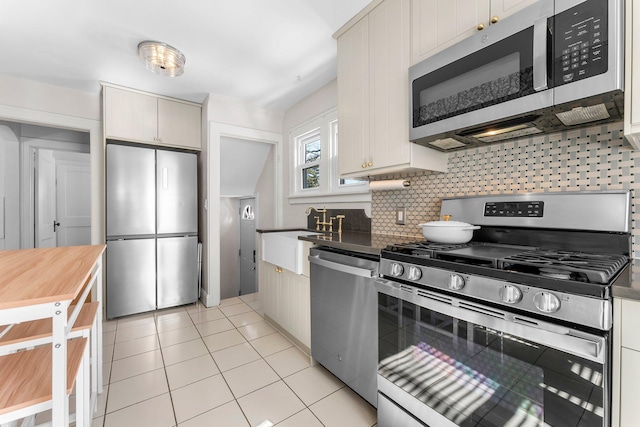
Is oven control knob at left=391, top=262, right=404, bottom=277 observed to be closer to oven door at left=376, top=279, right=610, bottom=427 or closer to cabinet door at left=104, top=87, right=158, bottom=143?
oven door at left=376, top=279, right=610, bottom=427

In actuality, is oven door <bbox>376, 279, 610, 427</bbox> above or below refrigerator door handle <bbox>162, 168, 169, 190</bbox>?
below

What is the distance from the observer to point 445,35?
145 cm

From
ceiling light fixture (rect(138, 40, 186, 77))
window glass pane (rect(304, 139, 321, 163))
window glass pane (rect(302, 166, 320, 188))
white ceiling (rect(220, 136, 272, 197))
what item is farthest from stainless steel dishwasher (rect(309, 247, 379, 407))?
white ceiling (rect(220, 136, 272, 197))

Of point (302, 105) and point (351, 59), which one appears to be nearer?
point (351, 59)

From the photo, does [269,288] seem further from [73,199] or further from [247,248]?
[73,199]

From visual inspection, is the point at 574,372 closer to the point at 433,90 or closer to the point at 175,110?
the point at 433,90

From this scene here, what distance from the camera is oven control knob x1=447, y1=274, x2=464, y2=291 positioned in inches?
40.7

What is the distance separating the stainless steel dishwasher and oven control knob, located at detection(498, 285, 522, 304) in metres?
0.63

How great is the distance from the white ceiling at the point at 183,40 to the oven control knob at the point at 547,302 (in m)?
1.97

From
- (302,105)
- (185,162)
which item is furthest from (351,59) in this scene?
(185,162)

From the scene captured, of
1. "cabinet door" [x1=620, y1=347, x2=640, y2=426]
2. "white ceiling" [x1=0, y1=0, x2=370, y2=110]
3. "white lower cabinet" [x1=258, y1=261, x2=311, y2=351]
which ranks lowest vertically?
"white lower cabinet" [x1=258, y1=261, x2=311, y2=351]

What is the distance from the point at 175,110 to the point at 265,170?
1.36 m

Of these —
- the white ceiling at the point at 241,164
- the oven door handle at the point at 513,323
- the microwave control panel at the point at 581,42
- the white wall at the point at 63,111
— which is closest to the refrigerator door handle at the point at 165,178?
the white wall at the point at 63,111

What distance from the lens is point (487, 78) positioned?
1285mm
